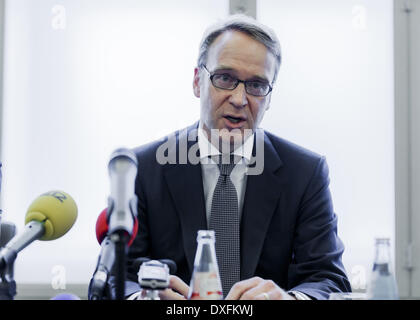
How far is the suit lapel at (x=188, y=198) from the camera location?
169 cm

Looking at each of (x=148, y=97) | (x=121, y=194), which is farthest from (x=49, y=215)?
(x=148, y=97)

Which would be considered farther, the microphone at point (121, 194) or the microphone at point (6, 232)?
the microphone at point (6, 232)

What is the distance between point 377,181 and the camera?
2.77 meters

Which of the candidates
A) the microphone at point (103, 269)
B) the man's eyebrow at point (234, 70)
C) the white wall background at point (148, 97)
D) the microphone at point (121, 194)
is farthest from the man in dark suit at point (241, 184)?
the white wall background at point (148, 97)

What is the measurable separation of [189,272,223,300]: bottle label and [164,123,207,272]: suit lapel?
579 millimetres

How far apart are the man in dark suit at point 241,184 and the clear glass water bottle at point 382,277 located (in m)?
0.53

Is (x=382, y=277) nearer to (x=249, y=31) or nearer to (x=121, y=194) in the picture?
(x=121, y=194)

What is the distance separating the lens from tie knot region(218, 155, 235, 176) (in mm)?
1773

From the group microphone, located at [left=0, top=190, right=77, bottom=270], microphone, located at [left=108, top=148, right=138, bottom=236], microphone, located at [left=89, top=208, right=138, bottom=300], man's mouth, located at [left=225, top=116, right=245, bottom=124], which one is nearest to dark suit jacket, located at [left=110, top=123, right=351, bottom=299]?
man's mouth, located at [left=225, top=116, right=245, bottom=124]

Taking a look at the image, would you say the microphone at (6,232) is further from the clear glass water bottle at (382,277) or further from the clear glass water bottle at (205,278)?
the clear glass water bottle at (382,277)

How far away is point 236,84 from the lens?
5.84ft

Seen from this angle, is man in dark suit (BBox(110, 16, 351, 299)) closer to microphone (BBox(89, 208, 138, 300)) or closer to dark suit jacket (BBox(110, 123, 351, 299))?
dark suit jacket (BBox(110, 123, 351, 299))

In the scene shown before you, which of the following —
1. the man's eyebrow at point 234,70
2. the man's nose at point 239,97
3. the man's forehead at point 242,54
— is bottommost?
the man's nose at point 239,97
